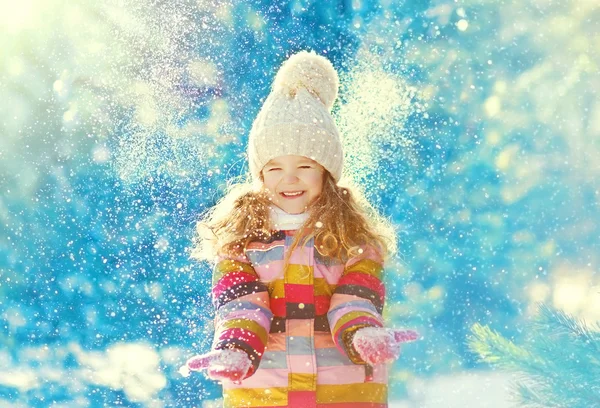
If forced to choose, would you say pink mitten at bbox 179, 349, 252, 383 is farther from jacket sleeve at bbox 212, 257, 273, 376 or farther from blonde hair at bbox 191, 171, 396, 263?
blonde hair at bbox 191, 171, 396, 263

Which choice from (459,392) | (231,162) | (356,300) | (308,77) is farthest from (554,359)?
(231,162)

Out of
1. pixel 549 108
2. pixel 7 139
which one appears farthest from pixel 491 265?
pixel 7 139

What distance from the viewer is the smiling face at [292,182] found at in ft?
6.90

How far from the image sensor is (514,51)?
14.3ft

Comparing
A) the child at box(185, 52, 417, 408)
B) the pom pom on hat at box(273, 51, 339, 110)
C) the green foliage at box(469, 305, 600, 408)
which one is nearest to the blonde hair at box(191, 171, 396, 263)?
the child at box(185, 52, 417, 408)

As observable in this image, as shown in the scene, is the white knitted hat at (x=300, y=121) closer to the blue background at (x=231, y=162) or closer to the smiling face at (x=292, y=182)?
the smiling face at (x=292, y=182)

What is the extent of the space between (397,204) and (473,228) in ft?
1.60

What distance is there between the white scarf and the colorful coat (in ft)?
0.17

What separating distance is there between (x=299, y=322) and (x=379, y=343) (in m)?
0.27

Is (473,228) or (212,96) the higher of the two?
(212,96)

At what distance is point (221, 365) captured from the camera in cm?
164

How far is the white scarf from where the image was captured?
2.06m

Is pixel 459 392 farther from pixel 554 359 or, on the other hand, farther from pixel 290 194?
pixel 290 194

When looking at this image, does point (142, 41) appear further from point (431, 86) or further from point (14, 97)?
point (431, 86)
